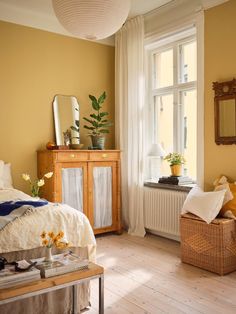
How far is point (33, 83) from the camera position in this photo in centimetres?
436

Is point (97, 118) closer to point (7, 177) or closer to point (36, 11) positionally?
point (7, 177)

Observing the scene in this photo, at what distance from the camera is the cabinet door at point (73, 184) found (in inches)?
161

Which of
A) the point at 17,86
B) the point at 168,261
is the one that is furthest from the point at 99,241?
the point at 17,86

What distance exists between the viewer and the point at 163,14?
4289 mm

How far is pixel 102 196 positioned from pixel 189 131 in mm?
1451

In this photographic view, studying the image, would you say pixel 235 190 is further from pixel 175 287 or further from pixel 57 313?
pixel 57 313

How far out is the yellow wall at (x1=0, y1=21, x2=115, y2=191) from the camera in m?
4.15

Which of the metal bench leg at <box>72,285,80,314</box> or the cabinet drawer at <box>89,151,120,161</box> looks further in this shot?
the cabinet drawer at <box>89,151,120,161</box>

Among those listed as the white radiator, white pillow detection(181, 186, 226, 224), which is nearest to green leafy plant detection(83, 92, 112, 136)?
the white radiator

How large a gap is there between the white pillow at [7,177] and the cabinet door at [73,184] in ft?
1.88

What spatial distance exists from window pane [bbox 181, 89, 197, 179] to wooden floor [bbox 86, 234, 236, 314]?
1058mm

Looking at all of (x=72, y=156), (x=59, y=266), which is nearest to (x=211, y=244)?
(x=59, y=266)

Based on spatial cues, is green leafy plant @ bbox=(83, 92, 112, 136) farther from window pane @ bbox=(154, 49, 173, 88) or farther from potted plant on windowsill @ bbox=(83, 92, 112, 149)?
window pane @ bbox=(154, 49, 173, 88)

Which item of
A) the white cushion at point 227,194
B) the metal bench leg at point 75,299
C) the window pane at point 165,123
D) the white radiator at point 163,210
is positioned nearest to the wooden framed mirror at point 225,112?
the white cushion at point 227,194
